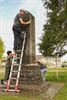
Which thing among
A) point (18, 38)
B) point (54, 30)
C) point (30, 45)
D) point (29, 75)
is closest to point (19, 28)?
point (18, 38)

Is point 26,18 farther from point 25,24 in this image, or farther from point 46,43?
point 46,43

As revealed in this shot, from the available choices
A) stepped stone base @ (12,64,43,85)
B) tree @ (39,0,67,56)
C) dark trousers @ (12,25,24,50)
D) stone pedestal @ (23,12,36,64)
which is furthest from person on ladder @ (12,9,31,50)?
tree @ (39,0,67,56)

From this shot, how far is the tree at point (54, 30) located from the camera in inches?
1120

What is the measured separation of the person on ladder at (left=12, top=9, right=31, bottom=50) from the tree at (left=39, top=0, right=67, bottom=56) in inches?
478

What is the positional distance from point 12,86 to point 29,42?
2.41m

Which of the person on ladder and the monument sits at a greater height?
the person on ladder

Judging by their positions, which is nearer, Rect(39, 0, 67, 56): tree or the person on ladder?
the person on ladder

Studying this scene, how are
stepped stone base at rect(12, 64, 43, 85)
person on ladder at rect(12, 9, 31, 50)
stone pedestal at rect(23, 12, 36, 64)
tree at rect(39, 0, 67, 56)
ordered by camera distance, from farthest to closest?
tree at rect(39, 0, 67, 56)
stone pedestal at rect(23, 12, 36, 64)
person on ladder at rect(12, 9, 31, 50)
stepped stone base at rect(12, 64, 43, 85)

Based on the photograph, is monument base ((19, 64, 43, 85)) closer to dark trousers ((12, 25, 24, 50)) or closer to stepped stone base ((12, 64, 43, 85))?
stepped stone base ((12, 64, 43, 85))

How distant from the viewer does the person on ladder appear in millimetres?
15836

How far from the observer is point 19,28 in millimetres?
15938

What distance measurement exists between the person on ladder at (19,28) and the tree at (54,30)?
12143 mm

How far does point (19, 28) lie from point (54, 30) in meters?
13.3

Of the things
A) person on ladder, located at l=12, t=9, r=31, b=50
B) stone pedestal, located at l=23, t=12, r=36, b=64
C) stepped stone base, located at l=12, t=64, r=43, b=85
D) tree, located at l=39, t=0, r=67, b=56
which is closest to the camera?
stepped stone base, located at l=12, t=64, r=43, b=85
